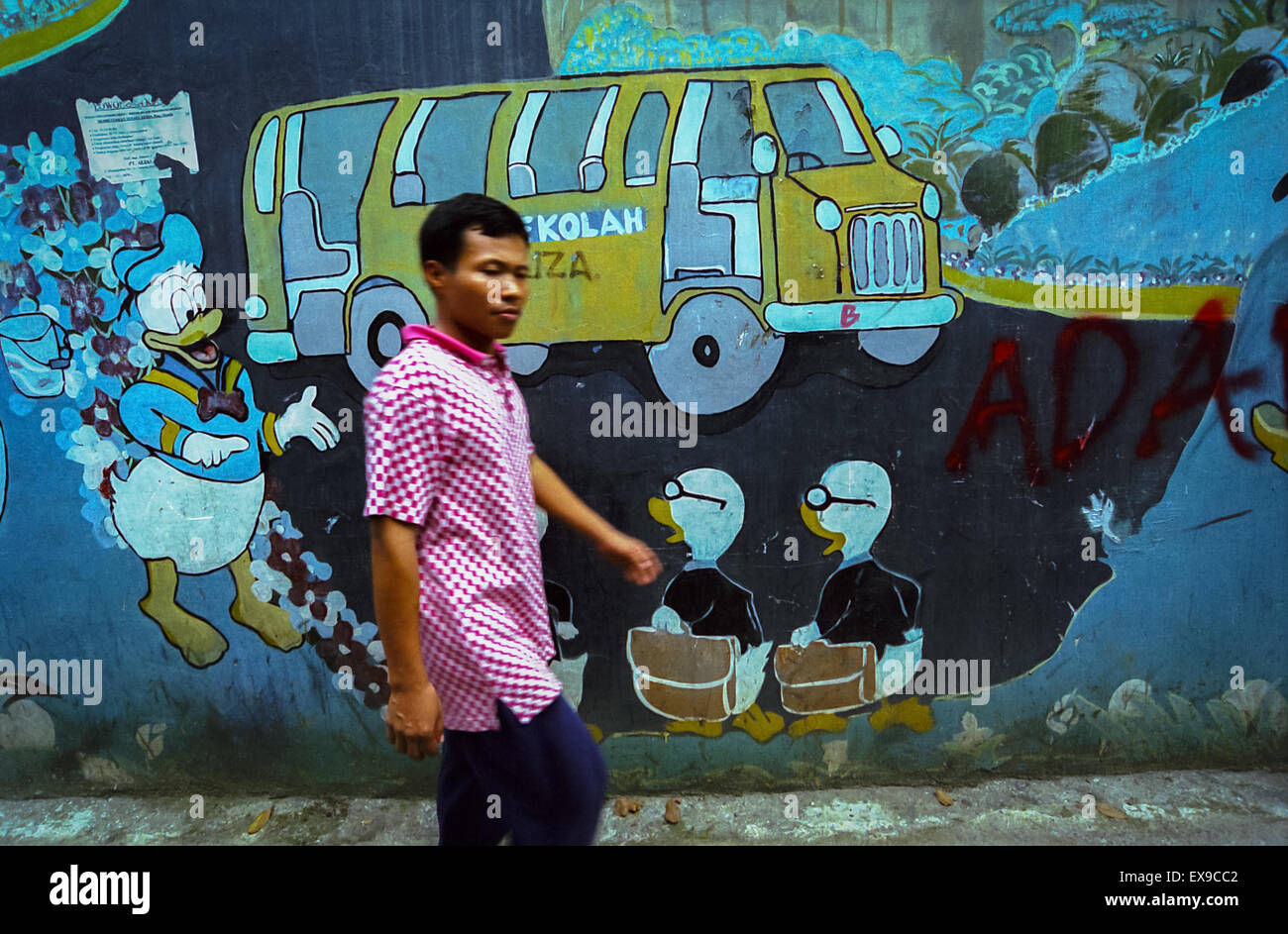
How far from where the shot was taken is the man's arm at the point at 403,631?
172 centimetres

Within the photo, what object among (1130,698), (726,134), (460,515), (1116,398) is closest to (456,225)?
(460,515)

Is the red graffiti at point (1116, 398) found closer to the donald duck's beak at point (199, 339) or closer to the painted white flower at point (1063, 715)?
the painted white flower at point (1063, 715)

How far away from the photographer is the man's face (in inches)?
74.0

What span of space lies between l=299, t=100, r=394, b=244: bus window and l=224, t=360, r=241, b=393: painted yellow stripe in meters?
0.70

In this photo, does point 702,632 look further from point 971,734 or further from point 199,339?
point 199,339

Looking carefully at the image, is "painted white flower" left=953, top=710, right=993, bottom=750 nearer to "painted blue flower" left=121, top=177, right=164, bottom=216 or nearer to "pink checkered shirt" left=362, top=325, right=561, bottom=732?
"pink checkered shirt" left=362, top=325, right=561, bottom=732

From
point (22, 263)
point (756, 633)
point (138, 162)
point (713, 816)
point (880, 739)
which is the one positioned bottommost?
point (713, 816)

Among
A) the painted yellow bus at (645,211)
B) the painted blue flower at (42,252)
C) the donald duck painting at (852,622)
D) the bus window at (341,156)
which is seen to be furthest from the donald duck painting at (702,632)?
the painted blue flower at (42,252)

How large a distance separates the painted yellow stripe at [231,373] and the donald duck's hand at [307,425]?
0.80 ft

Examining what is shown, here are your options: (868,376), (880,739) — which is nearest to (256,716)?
(880,739)

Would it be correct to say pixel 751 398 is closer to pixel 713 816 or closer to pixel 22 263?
pixel 713 816

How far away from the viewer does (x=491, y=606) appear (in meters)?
1.84

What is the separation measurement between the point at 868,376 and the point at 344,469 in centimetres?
216
